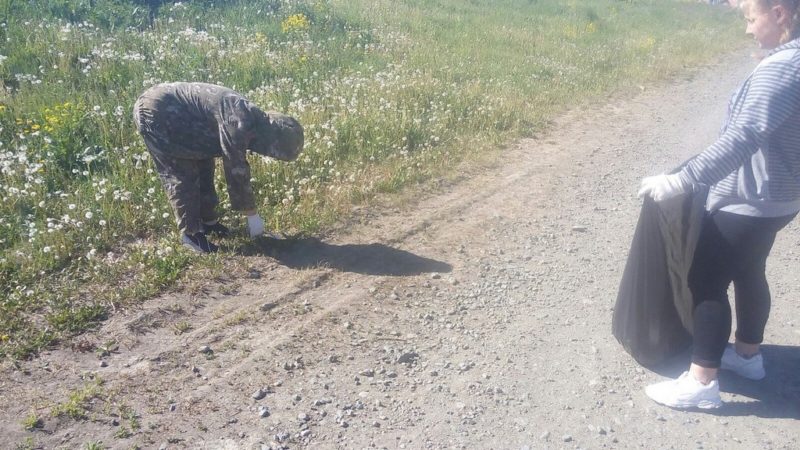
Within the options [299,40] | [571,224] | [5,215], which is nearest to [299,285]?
[5,215]

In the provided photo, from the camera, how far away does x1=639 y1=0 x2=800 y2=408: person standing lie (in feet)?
9.84

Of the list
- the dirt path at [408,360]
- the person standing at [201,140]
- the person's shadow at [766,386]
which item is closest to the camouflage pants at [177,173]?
the person standing at [201,140]

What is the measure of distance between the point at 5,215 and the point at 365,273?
2.48m

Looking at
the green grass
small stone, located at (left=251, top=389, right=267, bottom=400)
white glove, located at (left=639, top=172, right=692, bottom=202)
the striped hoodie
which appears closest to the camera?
the striped hoodie

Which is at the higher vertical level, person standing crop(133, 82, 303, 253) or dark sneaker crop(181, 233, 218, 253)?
person standing crop(133, 82, 303, 253)

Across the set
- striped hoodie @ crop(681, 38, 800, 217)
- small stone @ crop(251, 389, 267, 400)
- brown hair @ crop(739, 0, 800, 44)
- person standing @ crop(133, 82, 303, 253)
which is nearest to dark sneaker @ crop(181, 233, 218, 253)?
person standing @ crop(133, 82, 303, 253)

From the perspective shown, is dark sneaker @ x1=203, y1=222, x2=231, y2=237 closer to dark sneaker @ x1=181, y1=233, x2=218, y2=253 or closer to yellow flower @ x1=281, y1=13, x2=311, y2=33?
dark sneaker @ x1=181, y1=233, x2=218, y2=253

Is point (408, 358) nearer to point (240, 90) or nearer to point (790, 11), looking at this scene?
point (790, 11)

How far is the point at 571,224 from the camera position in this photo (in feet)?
19.2

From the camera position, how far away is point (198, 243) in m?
4.81

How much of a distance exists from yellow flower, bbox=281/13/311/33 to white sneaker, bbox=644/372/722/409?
26.1 feet

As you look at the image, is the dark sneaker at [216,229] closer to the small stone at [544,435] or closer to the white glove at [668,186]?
the small stone at [544,435]

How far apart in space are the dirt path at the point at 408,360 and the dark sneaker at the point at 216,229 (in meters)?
0.38

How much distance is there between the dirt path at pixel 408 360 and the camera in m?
3.30
